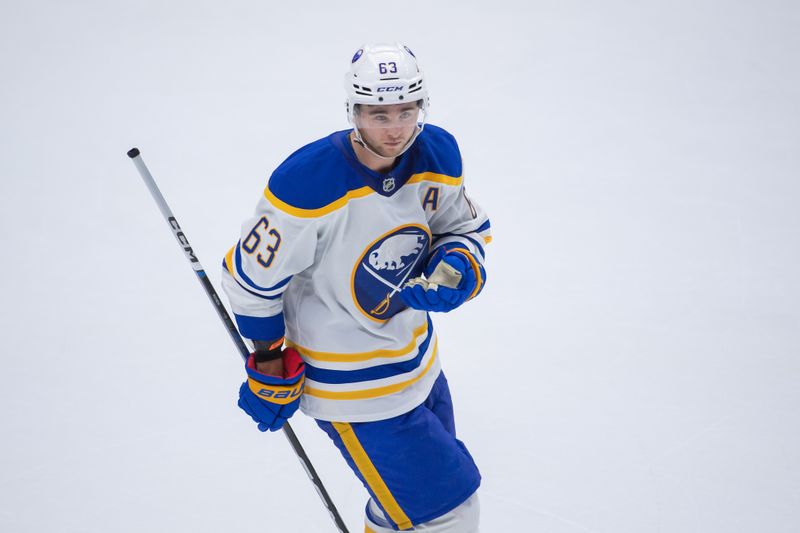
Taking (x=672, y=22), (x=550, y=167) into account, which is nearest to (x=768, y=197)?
(x=550, y=167)

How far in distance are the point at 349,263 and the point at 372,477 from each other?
20.5 inches

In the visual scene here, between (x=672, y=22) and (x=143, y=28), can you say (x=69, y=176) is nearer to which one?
(x=143, y=28)

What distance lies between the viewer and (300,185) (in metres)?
1.73

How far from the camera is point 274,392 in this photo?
1.91 m

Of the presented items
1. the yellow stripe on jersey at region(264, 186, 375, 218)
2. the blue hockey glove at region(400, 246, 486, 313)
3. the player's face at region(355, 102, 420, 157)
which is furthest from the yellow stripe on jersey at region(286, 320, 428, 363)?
the player's face at region(355, 102, 420, 157)

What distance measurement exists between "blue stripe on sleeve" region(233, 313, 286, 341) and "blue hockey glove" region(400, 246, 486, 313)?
297mm

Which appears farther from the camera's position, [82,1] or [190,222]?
[82,1]

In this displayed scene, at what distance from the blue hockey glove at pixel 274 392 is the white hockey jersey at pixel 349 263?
5 cm

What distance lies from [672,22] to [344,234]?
4.90 metres

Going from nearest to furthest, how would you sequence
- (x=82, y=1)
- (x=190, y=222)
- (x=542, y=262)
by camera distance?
(x=542, y=262)
(x=190, y=222)
(x=82, y=1)

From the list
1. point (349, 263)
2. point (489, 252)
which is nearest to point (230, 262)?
point (349, 263)

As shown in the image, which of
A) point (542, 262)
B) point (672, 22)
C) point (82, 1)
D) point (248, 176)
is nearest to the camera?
point (542, 262)

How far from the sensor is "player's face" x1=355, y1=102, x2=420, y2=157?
5.73 feet

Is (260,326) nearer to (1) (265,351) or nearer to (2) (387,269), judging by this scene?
(1) (265,351)
